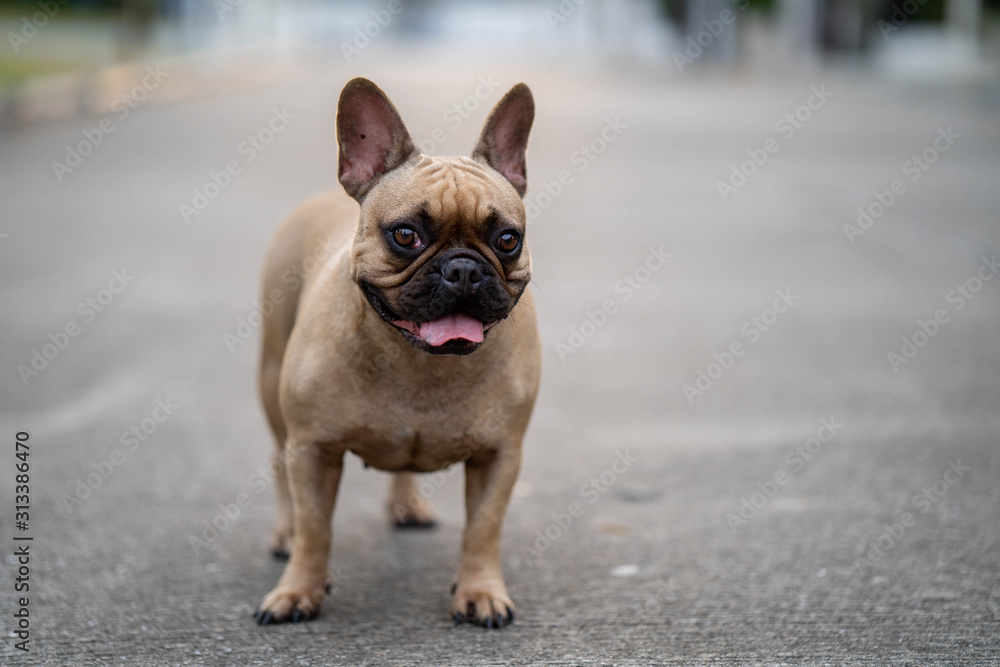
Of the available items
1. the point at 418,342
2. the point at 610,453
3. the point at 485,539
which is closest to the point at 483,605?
the point at 485,539

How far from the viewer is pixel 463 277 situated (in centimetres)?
335

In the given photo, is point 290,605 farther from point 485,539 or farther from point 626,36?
point 626,36

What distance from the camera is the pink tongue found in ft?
11.1

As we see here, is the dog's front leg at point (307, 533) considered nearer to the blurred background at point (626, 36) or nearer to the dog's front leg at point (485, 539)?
the dog's front leg at point (485, 539)

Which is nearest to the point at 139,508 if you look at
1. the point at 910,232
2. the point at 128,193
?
the point at 910,232

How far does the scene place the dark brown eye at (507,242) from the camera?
11.6 ft

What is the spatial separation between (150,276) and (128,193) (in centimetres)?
498

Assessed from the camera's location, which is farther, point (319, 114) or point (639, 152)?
point (319, 114)

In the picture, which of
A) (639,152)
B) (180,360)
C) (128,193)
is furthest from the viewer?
(639,152)

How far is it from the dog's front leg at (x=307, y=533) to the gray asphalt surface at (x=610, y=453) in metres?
0.09

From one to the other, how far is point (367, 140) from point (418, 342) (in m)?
0.80

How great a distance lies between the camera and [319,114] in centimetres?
2522

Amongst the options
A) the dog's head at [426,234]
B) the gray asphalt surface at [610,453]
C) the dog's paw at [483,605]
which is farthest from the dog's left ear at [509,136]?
the gray asphalt surface at [610,453]

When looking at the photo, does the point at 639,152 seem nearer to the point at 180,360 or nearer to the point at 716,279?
the point at 716,279
